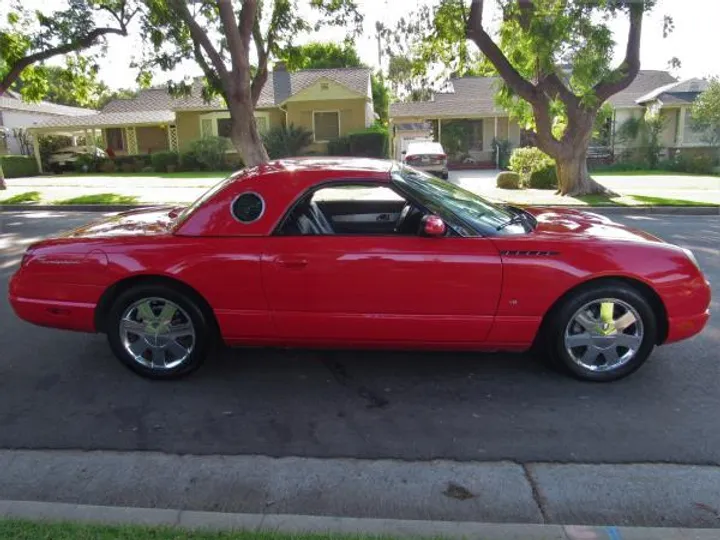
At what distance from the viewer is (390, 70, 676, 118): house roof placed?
1216 inches

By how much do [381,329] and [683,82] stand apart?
105 ft

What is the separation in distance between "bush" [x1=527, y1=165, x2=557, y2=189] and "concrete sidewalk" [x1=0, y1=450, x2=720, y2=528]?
15916 millimetres

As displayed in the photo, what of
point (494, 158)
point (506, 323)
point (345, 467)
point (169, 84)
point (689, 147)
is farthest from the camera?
point (494, 158)

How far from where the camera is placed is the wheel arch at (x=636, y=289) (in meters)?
3.88

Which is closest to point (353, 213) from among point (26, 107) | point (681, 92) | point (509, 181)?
point (509, 181)

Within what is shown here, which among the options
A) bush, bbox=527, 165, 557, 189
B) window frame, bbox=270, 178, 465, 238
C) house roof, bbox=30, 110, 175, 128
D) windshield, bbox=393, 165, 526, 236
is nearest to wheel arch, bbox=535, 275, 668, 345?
windshield, bbox=393, 165, 526, 236

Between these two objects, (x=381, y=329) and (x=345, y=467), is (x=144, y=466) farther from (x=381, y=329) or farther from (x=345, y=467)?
(x=381, y=329)

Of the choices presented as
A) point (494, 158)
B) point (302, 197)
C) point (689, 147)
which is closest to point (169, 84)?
point (302, 197)

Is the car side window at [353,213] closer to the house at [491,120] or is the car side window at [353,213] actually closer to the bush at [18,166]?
the house at [491,120]

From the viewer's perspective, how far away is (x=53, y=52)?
16844mm

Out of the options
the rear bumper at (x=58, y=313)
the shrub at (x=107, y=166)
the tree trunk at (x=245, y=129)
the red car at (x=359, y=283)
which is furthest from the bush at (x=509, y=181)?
the shrub at (x=107, y=166)

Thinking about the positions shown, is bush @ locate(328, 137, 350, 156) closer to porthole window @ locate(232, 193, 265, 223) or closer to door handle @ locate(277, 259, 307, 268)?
porthole window @ locate(232, 193, 265, 223)

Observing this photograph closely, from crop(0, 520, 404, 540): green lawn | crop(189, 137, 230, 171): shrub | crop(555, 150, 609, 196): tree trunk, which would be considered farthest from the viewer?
crop(189, 137, 230, 171): shrub

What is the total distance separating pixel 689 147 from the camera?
2781 centimetres
